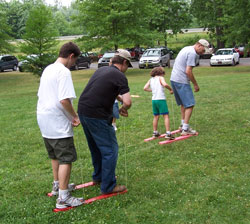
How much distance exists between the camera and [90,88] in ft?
14.8

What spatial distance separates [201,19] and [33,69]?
1053 inches

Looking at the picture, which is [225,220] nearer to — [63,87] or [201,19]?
[63,87]

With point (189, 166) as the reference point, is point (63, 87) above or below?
above

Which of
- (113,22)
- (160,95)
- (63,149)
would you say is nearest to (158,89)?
(160,95)

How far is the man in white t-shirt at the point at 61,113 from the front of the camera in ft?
13.6

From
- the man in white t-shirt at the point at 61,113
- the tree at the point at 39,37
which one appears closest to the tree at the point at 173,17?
the tree at the point at 39,37

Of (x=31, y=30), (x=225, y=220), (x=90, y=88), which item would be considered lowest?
(x=225, y=220)

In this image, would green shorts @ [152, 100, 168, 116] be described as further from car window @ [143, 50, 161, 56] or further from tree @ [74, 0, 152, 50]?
car window @ [143, 50, 161, 56]

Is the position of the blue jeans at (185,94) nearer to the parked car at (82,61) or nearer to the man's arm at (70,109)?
the man's arm at (70,109)

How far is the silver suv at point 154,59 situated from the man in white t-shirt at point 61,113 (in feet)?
82.8

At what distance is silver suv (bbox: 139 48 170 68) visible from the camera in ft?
96.2

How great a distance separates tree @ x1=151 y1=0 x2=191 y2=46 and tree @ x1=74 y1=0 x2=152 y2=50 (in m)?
16.4

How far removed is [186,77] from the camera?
7258mm

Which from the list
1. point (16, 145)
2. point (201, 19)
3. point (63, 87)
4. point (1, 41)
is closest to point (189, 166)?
point (63, 87)
